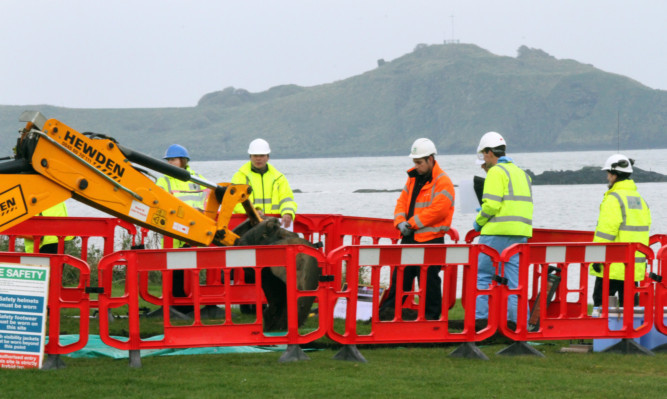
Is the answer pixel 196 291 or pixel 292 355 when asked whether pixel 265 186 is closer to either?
pixel 196 291

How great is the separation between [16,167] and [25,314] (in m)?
1.22

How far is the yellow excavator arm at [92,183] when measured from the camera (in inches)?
343

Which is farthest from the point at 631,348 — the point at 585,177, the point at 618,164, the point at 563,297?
the point at 585,177

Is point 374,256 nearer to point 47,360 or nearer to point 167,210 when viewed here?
point 167,210

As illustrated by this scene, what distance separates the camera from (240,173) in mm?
12742

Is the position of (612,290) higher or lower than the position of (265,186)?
lower

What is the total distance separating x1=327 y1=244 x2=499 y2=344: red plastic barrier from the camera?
905cm

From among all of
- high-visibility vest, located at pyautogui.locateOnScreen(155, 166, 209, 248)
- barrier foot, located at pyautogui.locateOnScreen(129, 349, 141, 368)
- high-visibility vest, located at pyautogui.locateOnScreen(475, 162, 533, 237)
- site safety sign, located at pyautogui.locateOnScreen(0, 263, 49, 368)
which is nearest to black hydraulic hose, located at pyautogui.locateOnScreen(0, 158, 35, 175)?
site safety sign, located at pyautogui.locateOnScreen(0, 263, 49, 368)

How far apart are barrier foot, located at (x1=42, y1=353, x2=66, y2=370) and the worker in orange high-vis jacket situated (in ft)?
12.4

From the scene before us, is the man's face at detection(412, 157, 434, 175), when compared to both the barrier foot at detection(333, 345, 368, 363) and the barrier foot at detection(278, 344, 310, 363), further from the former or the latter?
the barrier foot at detection(278, 344, 310, 363)

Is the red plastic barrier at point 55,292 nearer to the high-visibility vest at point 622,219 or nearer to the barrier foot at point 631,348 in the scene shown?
the barrier foot at point 631,348

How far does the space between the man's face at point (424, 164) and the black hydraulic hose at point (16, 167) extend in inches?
164

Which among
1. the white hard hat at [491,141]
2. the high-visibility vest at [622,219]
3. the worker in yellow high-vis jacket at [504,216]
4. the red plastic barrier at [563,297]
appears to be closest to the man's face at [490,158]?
the white hard hat at [491,141]

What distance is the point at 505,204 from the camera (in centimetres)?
1106
